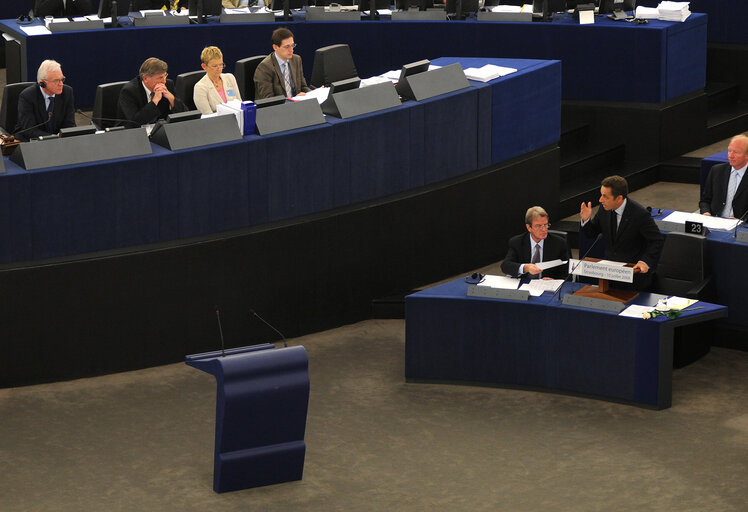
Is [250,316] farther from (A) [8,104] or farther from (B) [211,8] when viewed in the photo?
(B) [211,8]

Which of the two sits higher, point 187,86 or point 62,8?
point 62,8

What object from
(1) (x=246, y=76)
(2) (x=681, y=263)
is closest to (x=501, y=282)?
(2) (x=681, y=263)

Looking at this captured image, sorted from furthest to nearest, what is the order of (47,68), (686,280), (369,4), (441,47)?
(369,4) < (441,47) < (47,68) < (686,280)

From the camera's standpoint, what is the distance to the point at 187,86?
374 inches

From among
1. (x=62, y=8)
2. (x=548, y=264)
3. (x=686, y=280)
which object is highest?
(x=62, y=8)

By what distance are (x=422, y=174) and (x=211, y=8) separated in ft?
13.3

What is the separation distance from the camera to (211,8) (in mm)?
12297

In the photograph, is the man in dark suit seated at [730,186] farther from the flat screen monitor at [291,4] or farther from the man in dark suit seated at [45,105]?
the flat screen monitor at [291,4]

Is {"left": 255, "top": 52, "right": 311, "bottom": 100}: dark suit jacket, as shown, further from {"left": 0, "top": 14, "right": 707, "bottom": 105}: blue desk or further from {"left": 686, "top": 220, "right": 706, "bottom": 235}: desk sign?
{"left": 686, "top": 220, "right": 706, "bottom": 235}: desk sign

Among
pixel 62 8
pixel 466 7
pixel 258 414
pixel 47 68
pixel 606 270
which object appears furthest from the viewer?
pixel 62 8

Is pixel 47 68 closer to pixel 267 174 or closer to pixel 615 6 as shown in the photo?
pixel 267 174

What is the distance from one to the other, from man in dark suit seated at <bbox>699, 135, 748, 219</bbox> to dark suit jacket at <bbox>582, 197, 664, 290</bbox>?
983 mm

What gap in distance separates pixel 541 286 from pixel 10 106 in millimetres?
3918

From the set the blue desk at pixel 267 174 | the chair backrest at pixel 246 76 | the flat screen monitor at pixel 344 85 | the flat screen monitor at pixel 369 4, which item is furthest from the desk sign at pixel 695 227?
the flat screen monitor at pixel 369 4
